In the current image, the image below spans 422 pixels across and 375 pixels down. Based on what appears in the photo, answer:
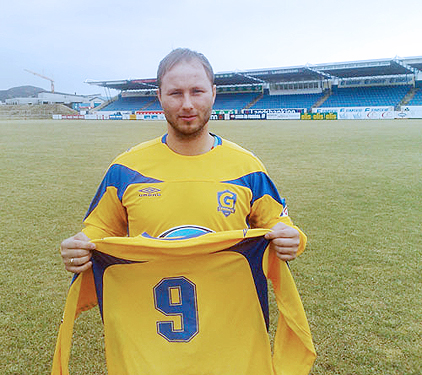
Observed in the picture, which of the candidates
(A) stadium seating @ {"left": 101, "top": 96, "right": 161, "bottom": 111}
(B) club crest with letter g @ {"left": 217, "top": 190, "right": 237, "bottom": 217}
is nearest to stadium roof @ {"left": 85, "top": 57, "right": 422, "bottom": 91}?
(A) stadium seating @ {"left": 101, "top": 96, "right": 161, "bottom": 111}

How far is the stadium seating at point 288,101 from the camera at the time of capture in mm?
49388

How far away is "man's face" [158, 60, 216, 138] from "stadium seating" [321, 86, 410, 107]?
153 feet

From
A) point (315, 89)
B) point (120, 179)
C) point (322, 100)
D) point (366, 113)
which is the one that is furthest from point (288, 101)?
point (120, 179)

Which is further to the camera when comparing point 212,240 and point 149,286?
point 149,286

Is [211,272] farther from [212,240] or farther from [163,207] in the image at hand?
[163,207]

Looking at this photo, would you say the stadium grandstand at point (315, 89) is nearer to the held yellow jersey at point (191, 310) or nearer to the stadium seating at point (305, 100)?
the stadium seating at point (305, 100)

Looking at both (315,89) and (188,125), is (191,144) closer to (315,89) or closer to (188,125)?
(188,125)

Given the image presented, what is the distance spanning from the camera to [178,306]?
5.65 feet

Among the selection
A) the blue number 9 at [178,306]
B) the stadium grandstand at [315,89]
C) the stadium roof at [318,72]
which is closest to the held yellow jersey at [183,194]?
the blue number 9 at [178,306]

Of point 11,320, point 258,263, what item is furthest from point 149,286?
point 11,320

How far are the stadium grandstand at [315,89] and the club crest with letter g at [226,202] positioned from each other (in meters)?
40.6

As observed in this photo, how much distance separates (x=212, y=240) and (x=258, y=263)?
28 cm

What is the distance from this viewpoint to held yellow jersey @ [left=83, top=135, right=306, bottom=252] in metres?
1.74

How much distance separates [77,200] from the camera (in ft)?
22.3
